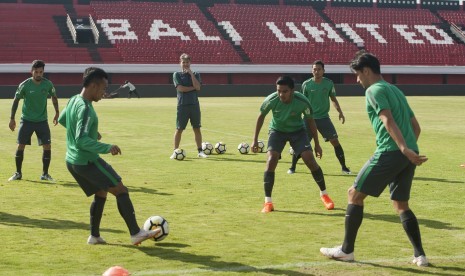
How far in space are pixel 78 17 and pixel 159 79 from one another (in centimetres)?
1042

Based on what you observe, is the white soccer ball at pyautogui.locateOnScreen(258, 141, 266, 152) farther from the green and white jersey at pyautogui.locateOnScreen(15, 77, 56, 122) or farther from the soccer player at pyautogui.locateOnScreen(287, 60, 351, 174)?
the green and white jersey at pyautogui.locateOnScreen(15, 77, 56, 122)

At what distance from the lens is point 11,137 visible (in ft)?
72.6

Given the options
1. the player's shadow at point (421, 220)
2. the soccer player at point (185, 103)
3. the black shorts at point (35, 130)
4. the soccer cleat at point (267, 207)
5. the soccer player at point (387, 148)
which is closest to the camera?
the soccer player at point (387, 148)

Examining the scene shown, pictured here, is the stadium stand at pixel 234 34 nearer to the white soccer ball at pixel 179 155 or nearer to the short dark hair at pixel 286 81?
the white soccer ball at pixel 179 155

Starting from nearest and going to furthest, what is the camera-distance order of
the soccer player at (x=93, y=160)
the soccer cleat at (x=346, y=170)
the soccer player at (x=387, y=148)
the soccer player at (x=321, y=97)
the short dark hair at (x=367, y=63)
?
the soccer player at (x=387, y=148) → the short dark hair at (x=367, y=63) → the soccer player at (x=93, y=160) → the soccer player at (x=321, y=97) → the soccer cleat at (x=346, y=170)

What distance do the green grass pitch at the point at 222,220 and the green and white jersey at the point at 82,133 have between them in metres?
1.00

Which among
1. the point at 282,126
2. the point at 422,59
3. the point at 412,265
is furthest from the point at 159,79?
the point at 412,265

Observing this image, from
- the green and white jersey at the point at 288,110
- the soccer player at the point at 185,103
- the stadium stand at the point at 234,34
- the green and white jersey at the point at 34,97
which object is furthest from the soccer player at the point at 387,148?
the stadium stand at the point at 234,34

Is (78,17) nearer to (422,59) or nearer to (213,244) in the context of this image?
(422,59)

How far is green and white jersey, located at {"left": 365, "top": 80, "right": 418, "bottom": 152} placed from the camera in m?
6.78

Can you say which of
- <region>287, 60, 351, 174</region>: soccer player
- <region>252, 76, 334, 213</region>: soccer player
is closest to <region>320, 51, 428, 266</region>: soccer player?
<region>252, 76, 334, 213</region>: soccer player

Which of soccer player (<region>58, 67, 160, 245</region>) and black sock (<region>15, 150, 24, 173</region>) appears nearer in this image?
soccer player (<region>58, 67, 160, 245</region>)

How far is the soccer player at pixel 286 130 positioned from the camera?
10277mm

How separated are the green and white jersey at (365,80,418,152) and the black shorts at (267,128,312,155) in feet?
11.3
